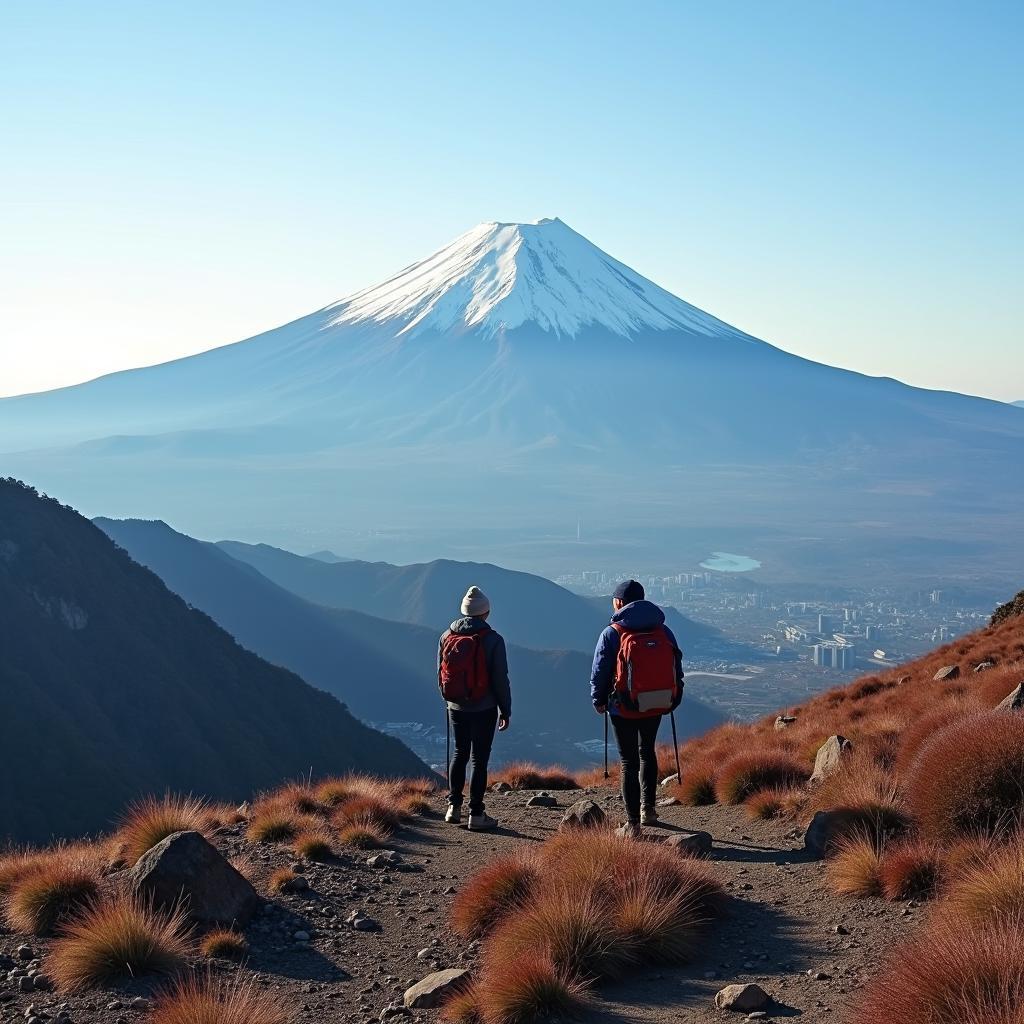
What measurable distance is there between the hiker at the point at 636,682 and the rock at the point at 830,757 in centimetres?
136

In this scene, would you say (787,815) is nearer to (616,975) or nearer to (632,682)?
(632,682)

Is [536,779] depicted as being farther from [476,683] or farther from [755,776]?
[476,683]

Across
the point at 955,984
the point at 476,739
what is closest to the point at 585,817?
the point at 476,739

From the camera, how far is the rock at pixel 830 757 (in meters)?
8.51

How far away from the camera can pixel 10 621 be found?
4319 cm

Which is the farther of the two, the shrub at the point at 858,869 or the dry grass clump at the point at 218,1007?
the shrub at the point at 858,869

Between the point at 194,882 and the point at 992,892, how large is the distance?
4.02m

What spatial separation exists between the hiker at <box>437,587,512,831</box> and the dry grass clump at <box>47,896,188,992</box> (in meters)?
3.37

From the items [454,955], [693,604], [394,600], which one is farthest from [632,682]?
[693,604]

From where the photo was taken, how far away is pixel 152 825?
780cm

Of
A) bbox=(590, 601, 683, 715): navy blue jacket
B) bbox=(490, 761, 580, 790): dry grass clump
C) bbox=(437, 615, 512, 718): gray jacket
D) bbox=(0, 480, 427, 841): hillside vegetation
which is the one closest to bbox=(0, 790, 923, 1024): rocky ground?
bbox=(590, 601, 683, 715): navy blue jacket

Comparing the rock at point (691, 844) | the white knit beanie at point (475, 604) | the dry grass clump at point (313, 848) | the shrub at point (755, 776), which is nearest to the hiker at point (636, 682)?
the rock at point (691, 844)

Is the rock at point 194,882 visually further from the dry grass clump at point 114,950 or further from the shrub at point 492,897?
the shrub at point 492,897

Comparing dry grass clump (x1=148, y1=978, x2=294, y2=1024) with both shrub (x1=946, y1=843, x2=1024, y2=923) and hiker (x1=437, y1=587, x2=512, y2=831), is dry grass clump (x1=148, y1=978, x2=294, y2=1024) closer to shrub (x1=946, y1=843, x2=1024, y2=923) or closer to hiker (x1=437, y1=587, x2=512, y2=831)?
shrub (x1=946, y1=843, x2=1024, y2=923)
